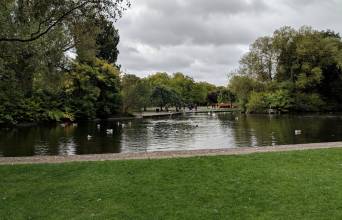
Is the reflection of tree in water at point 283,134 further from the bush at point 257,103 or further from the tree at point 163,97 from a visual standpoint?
the tree at point 163,97

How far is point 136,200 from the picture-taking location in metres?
10.7

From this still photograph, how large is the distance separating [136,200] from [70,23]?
7.97 metres

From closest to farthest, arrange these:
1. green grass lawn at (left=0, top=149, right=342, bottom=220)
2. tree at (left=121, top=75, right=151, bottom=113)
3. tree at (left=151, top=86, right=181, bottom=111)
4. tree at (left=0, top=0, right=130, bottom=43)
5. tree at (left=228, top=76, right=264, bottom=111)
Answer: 1. green grass lawn at (left=0, top=149, right=342, bottom=220)
2. tree at (left=0, top=0, right=130, bottom=43)
3. tree at (left=121, top=75, right=151, bottom=113)
4. tree at (left=228, top=76, right=264, bottom=111)
5. tree at (left=151, top=86, right=181, bottom=111)

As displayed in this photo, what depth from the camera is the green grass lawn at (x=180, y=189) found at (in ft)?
31.9

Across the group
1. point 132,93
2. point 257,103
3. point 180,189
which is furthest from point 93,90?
point 180,189

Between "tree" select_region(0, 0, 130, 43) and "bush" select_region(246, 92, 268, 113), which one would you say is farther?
"bush" select_region(246, 92, 268, 113)

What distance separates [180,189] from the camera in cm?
1154

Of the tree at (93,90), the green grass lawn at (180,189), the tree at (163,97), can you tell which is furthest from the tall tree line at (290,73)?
the green grass lawn at (180,189)

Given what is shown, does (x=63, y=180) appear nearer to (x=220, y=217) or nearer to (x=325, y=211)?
(x=220, y=217)

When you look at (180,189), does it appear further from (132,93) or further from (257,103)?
(257,103)

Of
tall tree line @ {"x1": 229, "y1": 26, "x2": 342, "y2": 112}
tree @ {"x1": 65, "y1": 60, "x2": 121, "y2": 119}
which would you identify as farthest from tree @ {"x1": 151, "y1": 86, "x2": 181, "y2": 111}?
tree @ {"x1": 65, "y1": 60, "x2": 121, "y2": 119}

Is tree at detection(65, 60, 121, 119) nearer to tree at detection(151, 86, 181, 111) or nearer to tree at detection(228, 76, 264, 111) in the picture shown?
tree at detection(228, 76, 264, 111)

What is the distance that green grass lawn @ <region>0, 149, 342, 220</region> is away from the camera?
971cm

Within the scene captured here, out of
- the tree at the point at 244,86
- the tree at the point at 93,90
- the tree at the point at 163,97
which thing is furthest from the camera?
the tree at the point at 163,97
